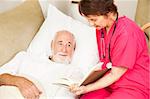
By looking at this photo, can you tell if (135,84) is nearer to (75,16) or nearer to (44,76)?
(44,76)

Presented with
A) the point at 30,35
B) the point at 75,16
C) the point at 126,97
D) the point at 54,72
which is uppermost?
the point at 75,16

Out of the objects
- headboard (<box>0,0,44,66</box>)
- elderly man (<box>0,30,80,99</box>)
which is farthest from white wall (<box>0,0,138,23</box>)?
elderly man (<box>0,30,80,99</box>)

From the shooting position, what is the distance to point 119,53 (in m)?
1.48

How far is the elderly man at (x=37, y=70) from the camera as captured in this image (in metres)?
1.67

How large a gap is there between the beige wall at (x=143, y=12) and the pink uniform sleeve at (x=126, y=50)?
0.81 m

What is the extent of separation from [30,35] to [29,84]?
0.50m

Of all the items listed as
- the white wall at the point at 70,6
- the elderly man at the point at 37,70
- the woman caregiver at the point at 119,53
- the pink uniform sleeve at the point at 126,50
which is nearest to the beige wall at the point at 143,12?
the white wall at the point at 70,6

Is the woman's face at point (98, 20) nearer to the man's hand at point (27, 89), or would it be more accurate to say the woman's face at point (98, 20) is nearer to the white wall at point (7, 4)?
the man's hand at point (27, 89)

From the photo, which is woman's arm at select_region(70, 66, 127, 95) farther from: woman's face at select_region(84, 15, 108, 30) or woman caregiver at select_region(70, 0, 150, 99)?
woman's face at select_region(84, 15, 108, 30)

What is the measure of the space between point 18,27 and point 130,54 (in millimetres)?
879

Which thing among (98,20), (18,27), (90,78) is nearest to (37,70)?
(18,27)

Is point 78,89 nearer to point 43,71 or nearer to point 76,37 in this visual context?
point 43,71

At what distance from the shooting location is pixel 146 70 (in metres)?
1.57

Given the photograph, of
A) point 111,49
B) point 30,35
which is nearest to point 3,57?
point 30,35
